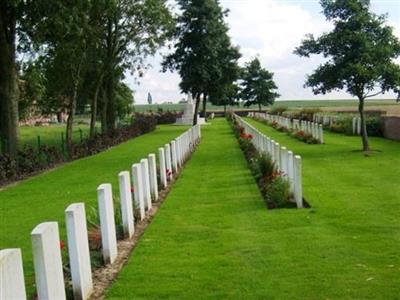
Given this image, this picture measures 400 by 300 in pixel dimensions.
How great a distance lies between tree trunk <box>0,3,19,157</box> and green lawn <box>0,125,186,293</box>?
6.81 ft

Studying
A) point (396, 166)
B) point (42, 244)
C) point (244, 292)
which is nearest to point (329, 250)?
point (244, 292)

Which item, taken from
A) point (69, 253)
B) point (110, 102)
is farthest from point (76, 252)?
point (110, 102)

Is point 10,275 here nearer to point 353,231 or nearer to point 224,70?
point 353,231

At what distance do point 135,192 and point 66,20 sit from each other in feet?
43.7

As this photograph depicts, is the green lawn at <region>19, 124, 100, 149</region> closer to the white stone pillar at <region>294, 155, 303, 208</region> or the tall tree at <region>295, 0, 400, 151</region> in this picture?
the tall tree at <region>295, 0, 400, 151</region>

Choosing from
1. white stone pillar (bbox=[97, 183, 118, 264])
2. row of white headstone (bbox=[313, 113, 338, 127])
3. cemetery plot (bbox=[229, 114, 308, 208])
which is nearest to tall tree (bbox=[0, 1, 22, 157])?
cemetery plot (bbox=[229, 114, 308, 208])

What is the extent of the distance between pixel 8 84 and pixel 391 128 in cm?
1874

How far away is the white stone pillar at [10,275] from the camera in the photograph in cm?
→ 426

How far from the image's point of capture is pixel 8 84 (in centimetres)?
2250

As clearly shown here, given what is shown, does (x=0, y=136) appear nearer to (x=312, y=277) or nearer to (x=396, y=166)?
(x=396, y=166)

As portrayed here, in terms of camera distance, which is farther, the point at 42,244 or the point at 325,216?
the point at 325,216

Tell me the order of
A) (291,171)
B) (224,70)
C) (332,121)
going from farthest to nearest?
(224,70)
(332,121)
(291,171)

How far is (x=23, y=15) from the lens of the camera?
75.7 feet

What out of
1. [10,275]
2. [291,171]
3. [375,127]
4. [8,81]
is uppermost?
[8,81]
